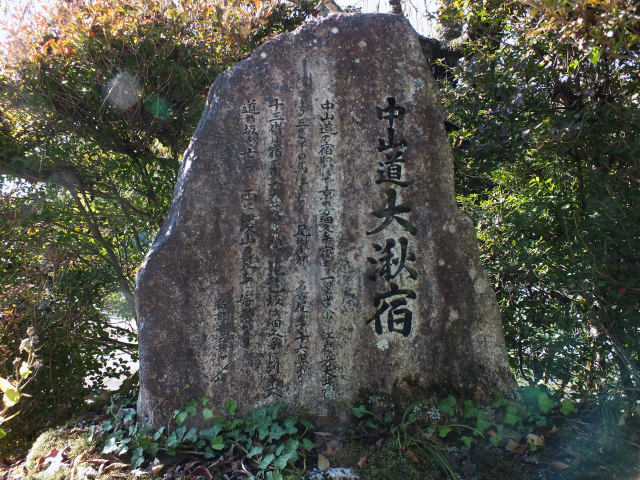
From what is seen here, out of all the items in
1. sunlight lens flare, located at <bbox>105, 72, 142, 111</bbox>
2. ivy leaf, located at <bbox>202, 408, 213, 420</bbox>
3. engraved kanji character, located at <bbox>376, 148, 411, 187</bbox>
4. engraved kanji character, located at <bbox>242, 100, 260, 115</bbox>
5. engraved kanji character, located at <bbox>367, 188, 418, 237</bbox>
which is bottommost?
ivy leaf, located at <bbox>202, 408, 213, 420</bbox>

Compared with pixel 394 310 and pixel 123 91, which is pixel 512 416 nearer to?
pixel 394 310

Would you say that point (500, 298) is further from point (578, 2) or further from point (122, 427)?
point (122, 427)

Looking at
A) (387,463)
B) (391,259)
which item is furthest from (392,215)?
(387,463)

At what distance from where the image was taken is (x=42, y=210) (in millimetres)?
4230

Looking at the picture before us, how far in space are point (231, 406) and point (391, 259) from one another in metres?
1.39

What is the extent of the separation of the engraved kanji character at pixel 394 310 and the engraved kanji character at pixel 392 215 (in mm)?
372

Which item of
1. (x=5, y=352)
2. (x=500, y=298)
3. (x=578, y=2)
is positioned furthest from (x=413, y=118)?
(x=5, y=352)

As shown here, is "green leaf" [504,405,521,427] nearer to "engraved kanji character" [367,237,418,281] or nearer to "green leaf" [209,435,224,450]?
"engraved kanji character" [367,237,418,281]

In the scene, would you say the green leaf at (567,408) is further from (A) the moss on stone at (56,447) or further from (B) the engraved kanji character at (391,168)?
(A) the moss on stone at (56,447)

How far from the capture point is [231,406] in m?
2.87

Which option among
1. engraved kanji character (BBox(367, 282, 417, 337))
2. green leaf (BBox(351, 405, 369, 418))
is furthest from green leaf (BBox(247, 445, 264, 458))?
engraved kanji character (BBox(367, 282, 417, 337))

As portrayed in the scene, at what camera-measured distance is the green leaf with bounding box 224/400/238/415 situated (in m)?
2.86

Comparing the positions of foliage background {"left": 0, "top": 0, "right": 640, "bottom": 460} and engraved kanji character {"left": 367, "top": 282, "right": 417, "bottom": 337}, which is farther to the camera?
foliage background {"left": 0, "top": 0, "right": 640, "bottom": 460}

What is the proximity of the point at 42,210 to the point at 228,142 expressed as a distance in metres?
2.35
